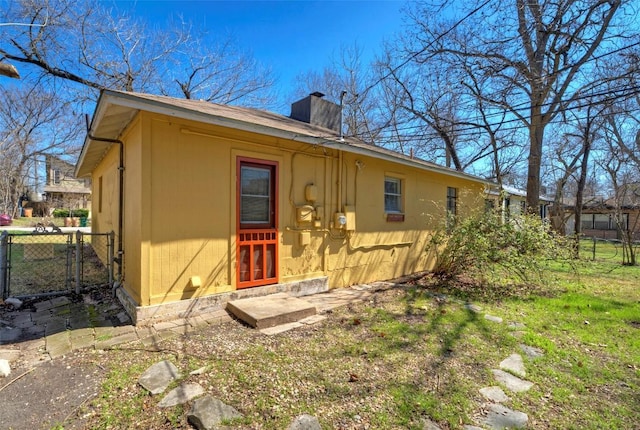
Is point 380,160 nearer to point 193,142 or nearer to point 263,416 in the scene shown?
point 193,142

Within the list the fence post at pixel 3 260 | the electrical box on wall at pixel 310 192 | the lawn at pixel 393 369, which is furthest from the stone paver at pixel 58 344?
the electrical box on wall at pixel 310 192

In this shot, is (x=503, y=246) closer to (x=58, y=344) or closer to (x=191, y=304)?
(x=191, y=304)

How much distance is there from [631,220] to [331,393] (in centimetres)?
3420

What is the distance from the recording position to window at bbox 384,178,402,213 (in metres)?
7.34

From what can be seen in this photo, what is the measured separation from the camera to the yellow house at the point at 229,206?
4012 millimetres

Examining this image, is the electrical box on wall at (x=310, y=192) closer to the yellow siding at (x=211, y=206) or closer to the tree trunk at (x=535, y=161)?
the yellow siding at (x=211, y=206)

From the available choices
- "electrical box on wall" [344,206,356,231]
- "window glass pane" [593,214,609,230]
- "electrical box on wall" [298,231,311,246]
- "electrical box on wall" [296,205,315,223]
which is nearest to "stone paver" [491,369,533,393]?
"electrical box on wall" [298,231,311,246]

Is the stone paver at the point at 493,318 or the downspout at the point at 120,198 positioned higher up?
the downspout at the point at 120,198

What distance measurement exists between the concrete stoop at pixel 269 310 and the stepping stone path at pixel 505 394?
2.31m

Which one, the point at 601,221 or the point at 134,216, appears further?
the point at 601,221

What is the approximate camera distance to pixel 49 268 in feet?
24.1

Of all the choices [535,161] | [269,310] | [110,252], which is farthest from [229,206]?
[535,161]

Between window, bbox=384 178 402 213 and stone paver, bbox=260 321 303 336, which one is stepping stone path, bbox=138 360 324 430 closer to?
stone paver, bbox=260 321 303 336

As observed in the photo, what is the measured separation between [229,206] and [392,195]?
416 cm
